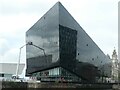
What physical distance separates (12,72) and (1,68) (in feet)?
17.6

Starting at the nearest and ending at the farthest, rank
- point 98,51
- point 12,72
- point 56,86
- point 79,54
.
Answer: point 56,86 → point 79,54 → point 98,51 → point 12,72

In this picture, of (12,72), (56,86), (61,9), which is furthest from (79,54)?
(12,72)

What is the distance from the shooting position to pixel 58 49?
268 feet

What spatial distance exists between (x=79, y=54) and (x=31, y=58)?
13.2 metres

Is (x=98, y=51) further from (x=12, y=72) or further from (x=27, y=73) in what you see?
(x=12, y=72)

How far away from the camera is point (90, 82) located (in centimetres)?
9062

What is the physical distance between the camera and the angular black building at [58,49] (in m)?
82.6

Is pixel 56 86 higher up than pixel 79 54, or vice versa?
pixel 79 54

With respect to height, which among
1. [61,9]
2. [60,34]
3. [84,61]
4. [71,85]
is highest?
[61,9]

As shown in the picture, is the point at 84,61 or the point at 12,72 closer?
the point at 84,61

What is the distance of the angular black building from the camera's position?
82.6m

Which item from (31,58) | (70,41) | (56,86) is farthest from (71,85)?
(31,58)

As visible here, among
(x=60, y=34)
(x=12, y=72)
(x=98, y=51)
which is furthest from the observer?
(x=12, y=72)

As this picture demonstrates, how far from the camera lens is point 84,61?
300ft
